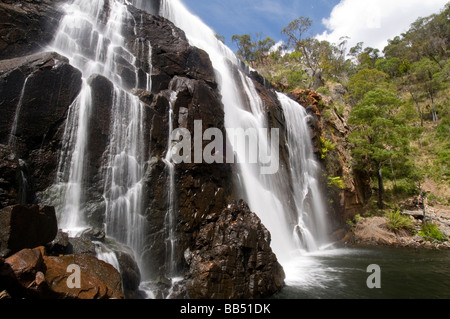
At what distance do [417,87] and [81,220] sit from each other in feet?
135

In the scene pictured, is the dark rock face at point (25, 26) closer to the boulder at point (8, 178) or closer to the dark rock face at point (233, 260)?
the boulder at point (8, 178)

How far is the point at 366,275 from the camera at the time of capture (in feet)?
34.0

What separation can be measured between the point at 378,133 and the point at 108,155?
68.0 feet

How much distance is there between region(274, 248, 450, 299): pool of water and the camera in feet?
27.7

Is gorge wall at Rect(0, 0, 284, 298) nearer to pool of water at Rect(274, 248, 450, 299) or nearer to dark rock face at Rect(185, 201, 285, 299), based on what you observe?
dark rock face at Rect(185, 201, 285, 299)

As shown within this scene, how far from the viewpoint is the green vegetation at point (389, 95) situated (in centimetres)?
2117

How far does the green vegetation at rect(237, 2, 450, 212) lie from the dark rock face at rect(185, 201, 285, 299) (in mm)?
12904

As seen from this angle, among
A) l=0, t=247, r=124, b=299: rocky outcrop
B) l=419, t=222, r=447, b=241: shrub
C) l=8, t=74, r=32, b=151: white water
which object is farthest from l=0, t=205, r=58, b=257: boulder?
l=419, t=222, r=447, b=241: shrub

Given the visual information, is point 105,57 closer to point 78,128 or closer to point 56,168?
point 78,128

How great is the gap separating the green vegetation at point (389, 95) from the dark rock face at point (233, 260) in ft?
42.3

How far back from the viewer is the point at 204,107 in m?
11.4

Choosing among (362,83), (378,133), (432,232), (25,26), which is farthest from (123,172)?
(362,83)

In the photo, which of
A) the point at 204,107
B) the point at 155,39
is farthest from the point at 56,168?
the point at 155,39

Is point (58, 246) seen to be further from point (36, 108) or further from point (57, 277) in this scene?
point (36, 108)
